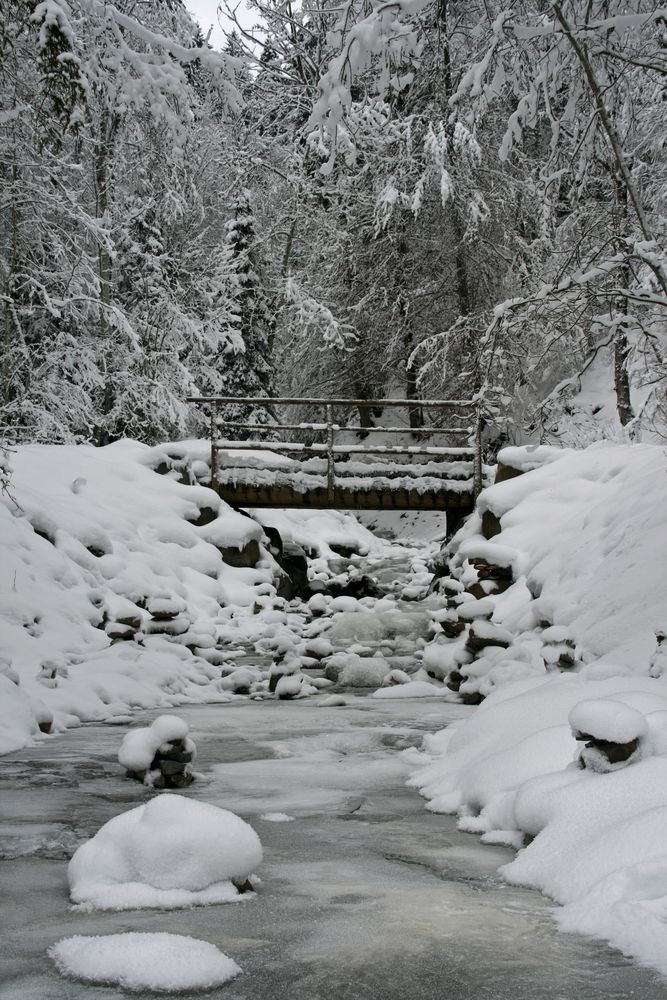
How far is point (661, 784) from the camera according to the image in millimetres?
3301

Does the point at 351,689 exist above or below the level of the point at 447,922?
below

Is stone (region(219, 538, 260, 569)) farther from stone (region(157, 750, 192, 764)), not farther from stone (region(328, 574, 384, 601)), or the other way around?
stone (region(157, 750, 192, 764))

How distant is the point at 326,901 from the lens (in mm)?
2959

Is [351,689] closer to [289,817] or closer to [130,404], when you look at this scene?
[289,817]

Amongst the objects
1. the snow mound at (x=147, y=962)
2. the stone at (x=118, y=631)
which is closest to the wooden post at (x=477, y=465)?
the stone at (x=118, y=631)

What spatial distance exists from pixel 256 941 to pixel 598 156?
4.96 metres

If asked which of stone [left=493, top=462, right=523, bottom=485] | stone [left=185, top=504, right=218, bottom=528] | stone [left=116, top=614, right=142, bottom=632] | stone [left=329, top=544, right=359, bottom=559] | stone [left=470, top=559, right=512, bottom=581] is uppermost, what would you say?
stone [left=493, top=462, right=523, bottom=485]

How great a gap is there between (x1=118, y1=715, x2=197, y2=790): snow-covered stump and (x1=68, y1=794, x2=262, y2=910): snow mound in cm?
152

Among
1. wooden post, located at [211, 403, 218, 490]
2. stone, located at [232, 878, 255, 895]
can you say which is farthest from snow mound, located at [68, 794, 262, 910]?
wooden post, located at [211, 403, 218, 490]

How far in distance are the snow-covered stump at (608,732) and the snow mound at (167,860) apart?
127cm

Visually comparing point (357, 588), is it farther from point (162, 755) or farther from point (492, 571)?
point (162, 755)

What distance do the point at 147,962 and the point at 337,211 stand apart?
21.9 meters

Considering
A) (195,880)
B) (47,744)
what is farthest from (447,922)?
(47,744)

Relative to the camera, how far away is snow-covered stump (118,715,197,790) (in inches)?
185
